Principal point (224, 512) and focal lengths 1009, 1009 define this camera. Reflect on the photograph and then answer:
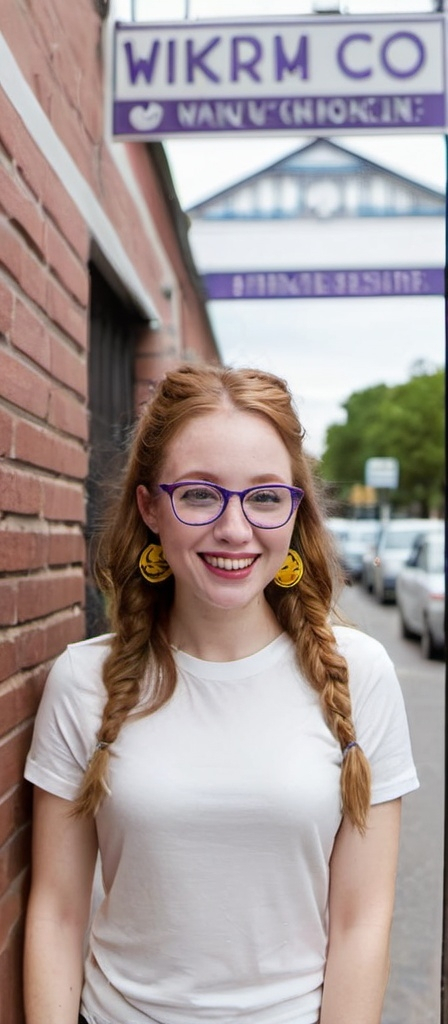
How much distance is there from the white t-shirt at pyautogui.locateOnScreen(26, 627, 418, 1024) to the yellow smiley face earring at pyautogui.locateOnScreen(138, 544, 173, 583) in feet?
0.76

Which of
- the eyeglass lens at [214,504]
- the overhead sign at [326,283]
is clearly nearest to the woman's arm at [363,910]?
the eyeglass lens at [214,504]

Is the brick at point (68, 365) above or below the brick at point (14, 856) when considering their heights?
above

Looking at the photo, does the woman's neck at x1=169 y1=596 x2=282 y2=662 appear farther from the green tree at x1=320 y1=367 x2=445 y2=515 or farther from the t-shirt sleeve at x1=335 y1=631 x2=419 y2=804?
the green tree at x1=320 y1=367 x2=445 y2=515

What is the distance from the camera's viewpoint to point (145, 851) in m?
1.58

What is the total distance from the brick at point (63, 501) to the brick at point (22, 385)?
0.55 feet

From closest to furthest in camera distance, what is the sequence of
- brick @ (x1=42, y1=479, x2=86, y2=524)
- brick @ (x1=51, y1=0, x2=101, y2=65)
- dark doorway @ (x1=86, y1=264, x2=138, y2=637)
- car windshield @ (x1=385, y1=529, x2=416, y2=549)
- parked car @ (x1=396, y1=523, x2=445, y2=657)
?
brick @ (x1=42, y1=479, x2=86, y2=524)
brick @ (x1=51, y1=0, x2=101, y2=65)
dark doorway @ (x1=86, y1=264, x2=138, y2=637)
parked car @ (x1=396, y1=523, x2=445, y2=657)
car windshield @ (x1=385, y1=529, x2=416, y2=549)

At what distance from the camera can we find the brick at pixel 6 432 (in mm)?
1688

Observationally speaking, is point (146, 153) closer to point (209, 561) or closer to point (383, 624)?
point (209, 561)

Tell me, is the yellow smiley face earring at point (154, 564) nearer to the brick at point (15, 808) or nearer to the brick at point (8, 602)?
the brick at point (8, 602)

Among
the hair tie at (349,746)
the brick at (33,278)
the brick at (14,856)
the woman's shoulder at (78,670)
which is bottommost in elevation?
the brick at (14,856)

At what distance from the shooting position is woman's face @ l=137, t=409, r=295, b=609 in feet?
5.31

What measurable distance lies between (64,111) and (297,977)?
1.93 meters

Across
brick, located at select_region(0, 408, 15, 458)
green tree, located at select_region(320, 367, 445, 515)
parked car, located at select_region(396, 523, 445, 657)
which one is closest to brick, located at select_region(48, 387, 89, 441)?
brick, located at select_region(0, 408, 15, 458)

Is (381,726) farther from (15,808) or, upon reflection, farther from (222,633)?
(15,808)
